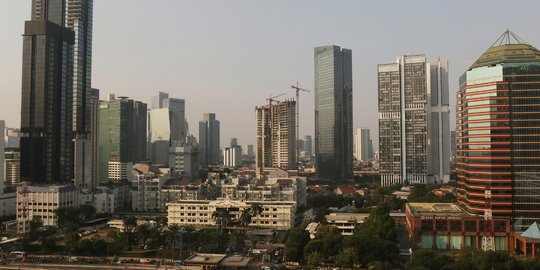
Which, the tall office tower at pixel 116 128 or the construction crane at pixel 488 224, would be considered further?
the tall office tower at pixel 116 128

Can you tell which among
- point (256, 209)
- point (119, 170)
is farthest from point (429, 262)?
point (119, 170)

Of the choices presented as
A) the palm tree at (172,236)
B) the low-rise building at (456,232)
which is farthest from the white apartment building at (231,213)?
the low-rise building at (456,232)

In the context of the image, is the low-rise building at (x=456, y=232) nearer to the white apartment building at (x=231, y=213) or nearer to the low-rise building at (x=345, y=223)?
the low-rise building at (x=345, y=223)

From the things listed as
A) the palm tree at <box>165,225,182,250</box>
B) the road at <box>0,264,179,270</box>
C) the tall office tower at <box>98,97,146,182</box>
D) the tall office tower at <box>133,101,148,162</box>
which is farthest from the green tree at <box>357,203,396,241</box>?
the tall office tower at <box>133,101,148,162</box>

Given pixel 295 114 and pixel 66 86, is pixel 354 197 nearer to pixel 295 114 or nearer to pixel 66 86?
pixel 295 114

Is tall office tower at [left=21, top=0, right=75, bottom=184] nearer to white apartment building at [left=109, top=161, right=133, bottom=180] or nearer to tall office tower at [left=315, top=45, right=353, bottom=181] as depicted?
white apartment building at [left=109, top=161, right=133, bottom=180]

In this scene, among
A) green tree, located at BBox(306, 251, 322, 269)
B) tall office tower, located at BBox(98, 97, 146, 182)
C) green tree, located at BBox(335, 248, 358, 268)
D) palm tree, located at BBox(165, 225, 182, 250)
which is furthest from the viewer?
tall office tower, located at BBox(98, 97, 146, 182)
